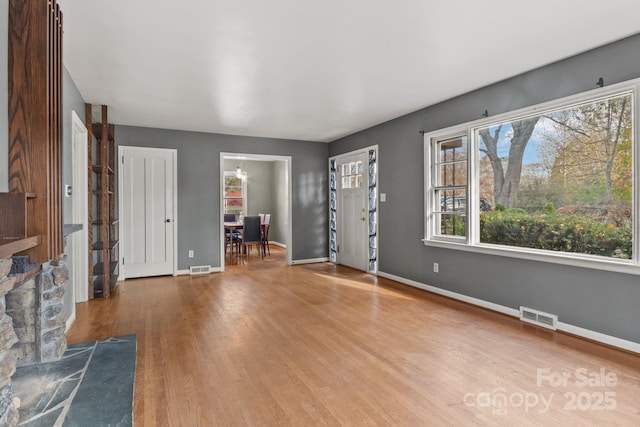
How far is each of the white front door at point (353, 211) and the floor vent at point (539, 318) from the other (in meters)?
2.85

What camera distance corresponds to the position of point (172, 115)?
494 cm

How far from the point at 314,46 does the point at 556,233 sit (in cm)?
276

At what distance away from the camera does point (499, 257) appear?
3.74 meters

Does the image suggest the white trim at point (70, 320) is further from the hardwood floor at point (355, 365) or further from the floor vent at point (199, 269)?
the floor vent at point (199, 269)

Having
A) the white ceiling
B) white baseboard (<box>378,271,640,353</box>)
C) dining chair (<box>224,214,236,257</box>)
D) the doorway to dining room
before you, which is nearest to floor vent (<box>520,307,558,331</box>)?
white baseboard (<box>378,271,640,353</box>)

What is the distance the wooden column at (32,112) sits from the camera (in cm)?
190

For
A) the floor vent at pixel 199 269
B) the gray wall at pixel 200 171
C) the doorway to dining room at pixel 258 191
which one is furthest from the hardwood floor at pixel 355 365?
the doorway to dining room at pixel 258 191

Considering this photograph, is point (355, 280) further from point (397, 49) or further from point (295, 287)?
point (397, 49)

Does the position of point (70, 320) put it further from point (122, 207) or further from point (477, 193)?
point (477, 193)

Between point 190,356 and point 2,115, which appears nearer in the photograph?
point 2,115

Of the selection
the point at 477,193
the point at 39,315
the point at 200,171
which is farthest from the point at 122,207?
the point at 477,193

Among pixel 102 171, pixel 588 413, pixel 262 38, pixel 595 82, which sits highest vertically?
pixel 262 38

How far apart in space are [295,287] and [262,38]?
10.7 ft

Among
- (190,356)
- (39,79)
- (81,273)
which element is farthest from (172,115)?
(190,356)
